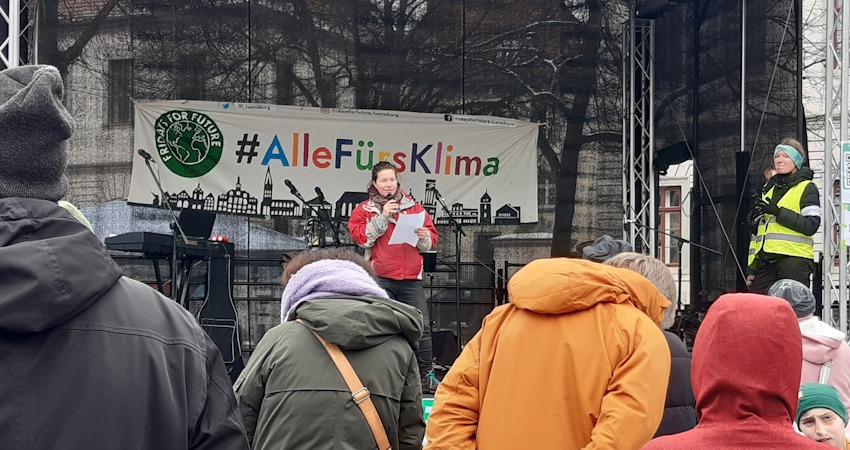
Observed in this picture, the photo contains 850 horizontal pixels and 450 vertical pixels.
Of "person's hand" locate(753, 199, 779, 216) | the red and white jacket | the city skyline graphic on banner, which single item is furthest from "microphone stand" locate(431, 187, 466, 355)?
"person's hand" locate(753, 199, 779, 216)

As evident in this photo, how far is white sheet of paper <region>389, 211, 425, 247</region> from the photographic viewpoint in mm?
5887

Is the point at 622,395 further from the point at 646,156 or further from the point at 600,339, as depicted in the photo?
the point at 646,156

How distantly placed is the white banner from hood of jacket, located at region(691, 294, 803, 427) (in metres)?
6.53

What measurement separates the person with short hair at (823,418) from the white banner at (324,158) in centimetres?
575

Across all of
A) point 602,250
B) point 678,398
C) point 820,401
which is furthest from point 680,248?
→ point 678,398

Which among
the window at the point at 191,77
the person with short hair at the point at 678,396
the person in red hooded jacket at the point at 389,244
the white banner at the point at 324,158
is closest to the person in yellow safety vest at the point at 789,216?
the person in red hooded jacket at the point at 389,244

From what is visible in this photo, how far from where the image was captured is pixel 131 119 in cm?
782

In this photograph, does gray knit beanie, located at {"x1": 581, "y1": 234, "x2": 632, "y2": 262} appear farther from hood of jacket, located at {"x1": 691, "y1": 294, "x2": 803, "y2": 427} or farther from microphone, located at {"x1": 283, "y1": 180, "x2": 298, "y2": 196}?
microphone, located at {"x1": 283, "y1": 180, "x2": 298, "y2": 196}

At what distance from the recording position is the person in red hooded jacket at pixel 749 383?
1495mm

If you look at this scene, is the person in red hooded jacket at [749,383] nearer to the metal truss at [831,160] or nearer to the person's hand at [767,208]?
the person's hand at [767,208]

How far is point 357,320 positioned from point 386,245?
11.6ft

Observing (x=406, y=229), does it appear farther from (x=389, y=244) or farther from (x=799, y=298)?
(x=799, y=298)

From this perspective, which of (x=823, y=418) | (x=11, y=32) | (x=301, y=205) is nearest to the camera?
(x=823, y=418)

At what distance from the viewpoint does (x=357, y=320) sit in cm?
241
